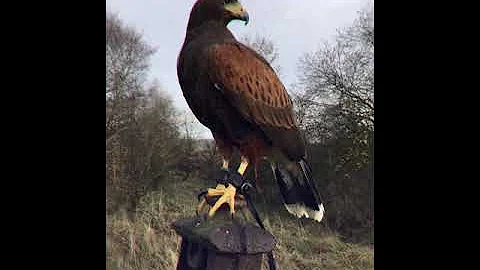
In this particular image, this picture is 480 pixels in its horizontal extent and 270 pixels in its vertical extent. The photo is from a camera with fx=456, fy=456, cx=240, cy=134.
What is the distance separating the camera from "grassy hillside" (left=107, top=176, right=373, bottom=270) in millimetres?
2111

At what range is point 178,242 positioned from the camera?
2170 millimetres

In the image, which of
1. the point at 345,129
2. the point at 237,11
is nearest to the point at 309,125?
the point at 345,129

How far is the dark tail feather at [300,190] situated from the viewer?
1601 millimetres

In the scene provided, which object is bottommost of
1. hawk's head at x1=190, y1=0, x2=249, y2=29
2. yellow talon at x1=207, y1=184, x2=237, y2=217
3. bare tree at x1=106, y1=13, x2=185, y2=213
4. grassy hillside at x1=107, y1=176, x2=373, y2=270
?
grassy hillside at x1=107, y1=176, x2=373, y2=270

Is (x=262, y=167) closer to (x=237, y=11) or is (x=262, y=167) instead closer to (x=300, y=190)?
(x=300, y=190)

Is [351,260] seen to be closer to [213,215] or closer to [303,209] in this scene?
[303,209]

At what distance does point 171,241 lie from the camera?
2219 millimetres

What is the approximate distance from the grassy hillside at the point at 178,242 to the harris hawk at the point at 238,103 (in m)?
Answer: 0.44

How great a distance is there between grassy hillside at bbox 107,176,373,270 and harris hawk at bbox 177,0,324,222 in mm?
437

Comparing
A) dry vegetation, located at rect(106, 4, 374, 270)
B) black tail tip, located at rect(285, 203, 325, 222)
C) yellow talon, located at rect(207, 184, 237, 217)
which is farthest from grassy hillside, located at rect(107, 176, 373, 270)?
yellow talon, located at rect(207, 184, 237, 217)

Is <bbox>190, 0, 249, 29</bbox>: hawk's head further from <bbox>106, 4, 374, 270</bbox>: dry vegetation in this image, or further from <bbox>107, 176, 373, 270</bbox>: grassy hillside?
<bbox>107, 176, 373, 270</bbox>: grassy hillside

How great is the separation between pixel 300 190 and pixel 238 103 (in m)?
0.40

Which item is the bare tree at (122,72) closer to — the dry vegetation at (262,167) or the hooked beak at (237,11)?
the dry vegetation at (262,167)

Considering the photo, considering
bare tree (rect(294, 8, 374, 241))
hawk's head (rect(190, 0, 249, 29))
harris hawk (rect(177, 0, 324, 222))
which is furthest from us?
bare tree (rect(294, 8, 374, 241))
